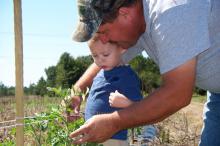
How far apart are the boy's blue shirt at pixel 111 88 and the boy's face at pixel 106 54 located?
41 millimetres

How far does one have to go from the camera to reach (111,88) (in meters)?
2.47

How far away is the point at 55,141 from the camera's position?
6.83 feet

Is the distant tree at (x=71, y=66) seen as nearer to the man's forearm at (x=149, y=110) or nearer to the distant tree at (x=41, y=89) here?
the distant tree at (x=41, y=89)

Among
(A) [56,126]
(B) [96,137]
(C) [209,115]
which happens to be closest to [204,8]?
(B) [96,137]

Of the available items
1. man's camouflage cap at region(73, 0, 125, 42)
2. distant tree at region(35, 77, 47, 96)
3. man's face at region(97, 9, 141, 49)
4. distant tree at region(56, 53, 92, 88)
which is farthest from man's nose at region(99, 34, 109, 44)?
distant tree at region(56, 53, 92, 88)

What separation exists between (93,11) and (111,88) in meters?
0.58

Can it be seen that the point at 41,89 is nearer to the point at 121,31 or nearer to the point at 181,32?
the point at 121,31

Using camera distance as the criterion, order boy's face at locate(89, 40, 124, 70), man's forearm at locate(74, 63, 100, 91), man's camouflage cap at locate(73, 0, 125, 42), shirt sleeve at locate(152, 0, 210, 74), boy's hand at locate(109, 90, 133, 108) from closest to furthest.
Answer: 1. shirt sleeve at locate(152, 0, 210, 74)
2. man's camouflage cap at locate(73, 0, 125, 42)
3. boy's hand at locate(109, 90, 133, 108)
4. boy's face at locate(89, 40, 124, 70)
5. man's forearm at locate(74, 63, 100, 91)

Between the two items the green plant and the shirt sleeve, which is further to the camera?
the green plant

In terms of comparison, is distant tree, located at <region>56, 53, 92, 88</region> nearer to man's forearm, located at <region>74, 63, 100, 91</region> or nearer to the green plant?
man's forearm, located at <region>74, 63, 100, 91</region>

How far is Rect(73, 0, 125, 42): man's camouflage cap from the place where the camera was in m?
2.00

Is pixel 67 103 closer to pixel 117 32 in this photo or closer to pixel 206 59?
pixel 117 32

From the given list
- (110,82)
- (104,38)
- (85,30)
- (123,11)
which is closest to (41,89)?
(110,82)

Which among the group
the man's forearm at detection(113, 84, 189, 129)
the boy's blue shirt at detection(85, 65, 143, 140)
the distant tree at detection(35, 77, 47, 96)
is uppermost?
the distant tree at detection(35, 77, 47, 96)
